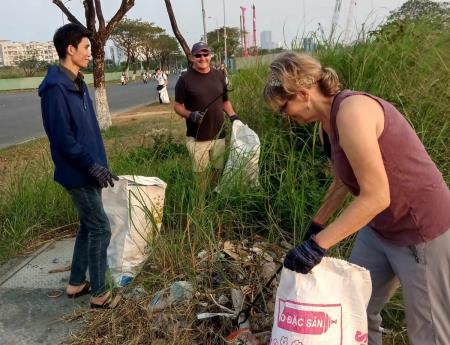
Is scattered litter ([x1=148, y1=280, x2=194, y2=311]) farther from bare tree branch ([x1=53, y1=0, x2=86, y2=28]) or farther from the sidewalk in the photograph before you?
bare tree branch ([x1=53, y1=0, x2=86, y2=28])

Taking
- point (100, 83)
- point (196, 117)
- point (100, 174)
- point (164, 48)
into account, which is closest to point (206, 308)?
point (100, 174)

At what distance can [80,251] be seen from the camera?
10.8ft

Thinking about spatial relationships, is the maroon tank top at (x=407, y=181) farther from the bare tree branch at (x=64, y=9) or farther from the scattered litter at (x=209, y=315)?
the bare tree branch at (x=64, y=9)

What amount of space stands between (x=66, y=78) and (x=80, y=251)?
1.15m

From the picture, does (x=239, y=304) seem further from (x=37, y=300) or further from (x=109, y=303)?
(x=37, y=300)

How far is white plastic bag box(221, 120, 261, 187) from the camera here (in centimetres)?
378

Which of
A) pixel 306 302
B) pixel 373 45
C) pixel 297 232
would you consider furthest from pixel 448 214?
pixel 373 45

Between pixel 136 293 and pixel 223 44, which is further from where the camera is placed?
pixel 223 44

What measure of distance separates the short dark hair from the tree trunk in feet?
26.9

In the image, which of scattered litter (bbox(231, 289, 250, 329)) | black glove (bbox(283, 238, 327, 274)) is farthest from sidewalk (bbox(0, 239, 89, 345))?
black glove (bbox(283, 238, 327, 274))

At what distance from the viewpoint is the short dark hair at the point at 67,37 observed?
2914mm

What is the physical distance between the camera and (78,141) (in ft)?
9.63

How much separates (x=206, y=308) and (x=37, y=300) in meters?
1.33

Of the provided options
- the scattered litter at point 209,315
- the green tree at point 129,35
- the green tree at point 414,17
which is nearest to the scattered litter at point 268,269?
the scattered litter at point 209,315
